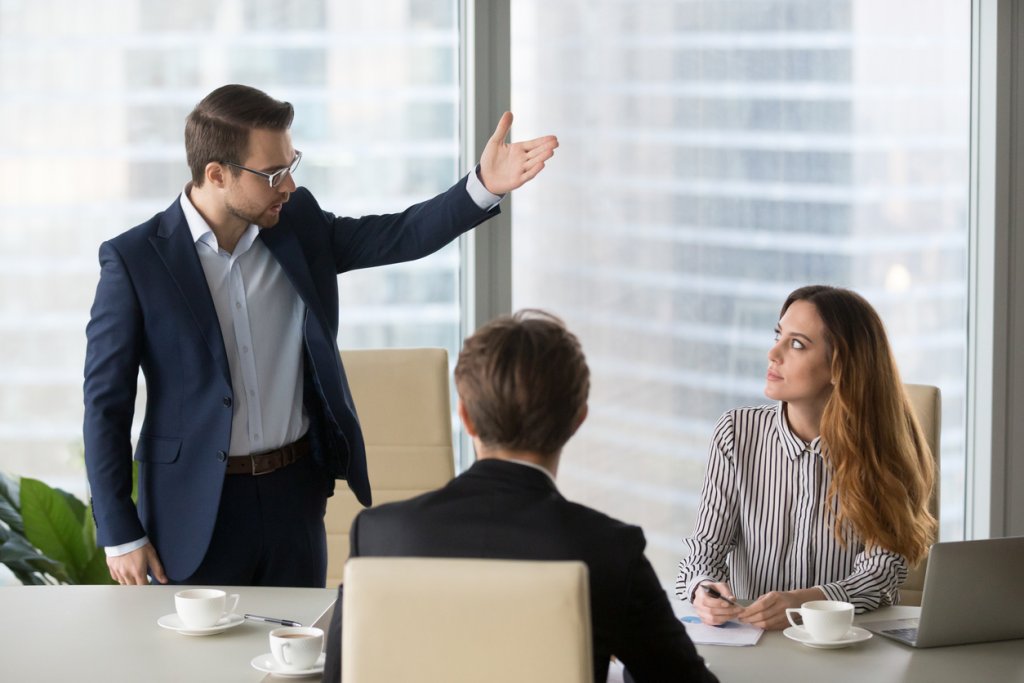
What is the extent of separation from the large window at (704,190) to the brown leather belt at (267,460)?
1.54 meters

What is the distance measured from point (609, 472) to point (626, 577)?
2.59 meters

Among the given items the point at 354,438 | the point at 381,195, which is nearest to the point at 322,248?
the point at 354,438

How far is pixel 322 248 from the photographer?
2611 mm

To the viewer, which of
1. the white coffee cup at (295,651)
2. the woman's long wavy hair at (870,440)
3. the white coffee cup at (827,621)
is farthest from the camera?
the woman's long wavy hair at (870,440)

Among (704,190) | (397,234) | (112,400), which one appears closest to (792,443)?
(397,234)

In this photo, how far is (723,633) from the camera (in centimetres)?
182

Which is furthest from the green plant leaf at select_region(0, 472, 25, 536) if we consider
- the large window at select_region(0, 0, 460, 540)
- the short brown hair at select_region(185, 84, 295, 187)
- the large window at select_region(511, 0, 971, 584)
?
the large window at select_region(511, 0, 971, 584)

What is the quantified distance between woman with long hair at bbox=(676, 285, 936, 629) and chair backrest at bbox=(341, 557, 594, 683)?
966 mm

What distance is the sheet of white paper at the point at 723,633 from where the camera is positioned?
177cm

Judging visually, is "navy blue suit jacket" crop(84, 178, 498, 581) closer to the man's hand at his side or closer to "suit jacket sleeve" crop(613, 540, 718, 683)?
the man's hand at his side

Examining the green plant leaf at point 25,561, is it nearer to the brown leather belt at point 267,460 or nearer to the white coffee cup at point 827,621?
the brown leather belt at point 267,460

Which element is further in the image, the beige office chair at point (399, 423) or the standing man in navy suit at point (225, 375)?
the beige office chair at point (399, 423)

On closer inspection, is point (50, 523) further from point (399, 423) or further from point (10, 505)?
point (399, 423)

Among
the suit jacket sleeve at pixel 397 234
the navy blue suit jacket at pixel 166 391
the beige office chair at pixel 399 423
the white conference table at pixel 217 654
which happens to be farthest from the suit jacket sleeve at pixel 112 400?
the beige office chair at pixel 399 423
